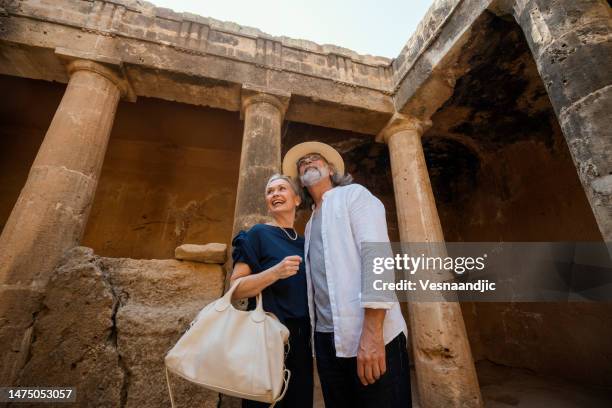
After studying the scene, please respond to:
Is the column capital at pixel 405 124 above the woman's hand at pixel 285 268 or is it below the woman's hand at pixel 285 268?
above

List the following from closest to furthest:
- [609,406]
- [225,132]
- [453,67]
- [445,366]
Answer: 1. [445,366]
2. [609,406]
3. [453,67]
4. [225,132]

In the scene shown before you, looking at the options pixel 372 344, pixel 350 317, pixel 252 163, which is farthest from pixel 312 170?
pixel 252 163

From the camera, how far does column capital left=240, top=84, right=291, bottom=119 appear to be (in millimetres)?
4176

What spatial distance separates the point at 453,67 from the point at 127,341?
4.77 meters

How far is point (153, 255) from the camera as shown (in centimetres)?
583

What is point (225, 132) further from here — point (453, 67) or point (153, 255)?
point (453, 67)

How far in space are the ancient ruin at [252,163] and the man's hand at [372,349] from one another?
4.78 feet

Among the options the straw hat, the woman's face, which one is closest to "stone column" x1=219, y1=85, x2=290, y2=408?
the straw hat

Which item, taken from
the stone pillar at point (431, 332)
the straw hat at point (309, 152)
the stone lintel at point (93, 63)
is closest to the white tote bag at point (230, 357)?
the straw hat at point (309, 152)

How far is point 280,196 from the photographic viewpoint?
189 centimetres

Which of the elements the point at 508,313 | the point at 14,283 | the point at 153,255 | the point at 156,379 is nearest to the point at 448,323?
the point at 156,379

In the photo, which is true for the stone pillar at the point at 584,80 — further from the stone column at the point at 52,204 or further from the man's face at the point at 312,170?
the stone column at the point at 52,204

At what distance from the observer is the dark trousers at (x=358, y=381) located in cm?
126

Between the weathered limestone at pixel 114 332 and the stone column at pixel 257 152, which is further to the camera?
the stone column at pixel 257 152
